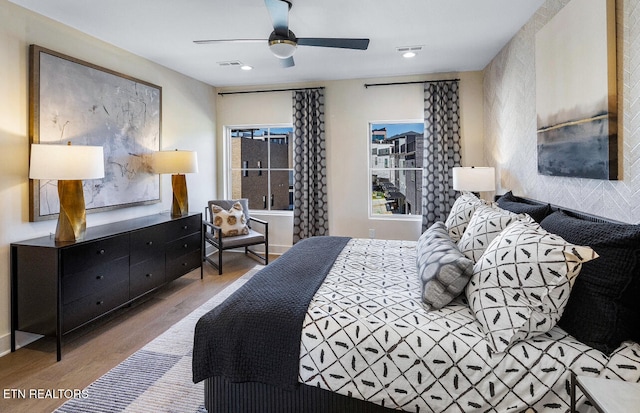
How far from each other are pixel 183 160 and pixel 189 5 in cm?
170

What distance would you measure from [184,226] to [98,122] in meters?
1.34

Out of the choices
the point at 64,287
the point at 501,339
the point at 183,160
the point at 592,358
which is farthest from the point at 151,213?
the point at 592,358

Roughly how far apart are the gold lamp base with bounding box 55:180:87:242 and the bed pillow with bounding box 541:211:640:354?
3.25m

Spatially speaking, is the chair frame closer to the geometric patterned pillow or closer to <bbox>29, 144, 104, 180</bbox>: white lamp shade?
<bbox>29, 144, 104, 180</bbox>: white lamp shade

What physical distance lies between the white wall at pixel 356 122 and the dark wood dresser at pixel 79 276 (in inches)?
95.6

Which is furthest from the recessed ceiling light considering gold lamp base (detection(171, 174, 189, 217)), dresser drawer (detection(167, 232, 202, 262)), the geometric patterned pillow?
dresser drawer (detection(167, 232, 202, 262))

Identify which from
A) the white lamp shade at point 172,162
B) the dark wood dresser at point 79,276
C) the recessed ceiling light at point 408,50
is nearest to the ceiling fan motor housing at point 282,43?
the recessed ceiling light at point 408,50

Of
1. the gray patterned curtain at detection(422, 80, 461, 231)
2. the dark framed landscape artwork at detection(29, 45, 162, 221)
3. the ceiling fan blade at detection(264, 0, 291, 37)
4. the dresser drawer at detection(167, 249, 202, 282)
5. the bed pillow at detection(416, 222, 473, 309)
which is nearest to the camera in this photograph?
the bed pillow at detection(416, 222, 473, 309)

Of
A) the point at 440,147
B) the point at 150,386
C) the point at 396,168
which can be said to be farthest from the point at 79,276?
the point at 440,147

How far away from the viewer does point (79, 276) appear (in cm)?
259

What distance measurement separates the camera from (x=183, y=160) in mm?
3939

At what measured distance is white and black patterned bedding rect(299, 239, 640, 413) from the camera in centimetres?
136

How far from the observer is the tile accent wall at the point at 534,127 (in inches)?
70.5

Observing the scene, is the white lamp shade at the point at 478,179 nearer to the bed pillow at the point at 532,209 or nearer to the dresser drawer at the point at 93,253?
the bed pillow at the point at 532,209
